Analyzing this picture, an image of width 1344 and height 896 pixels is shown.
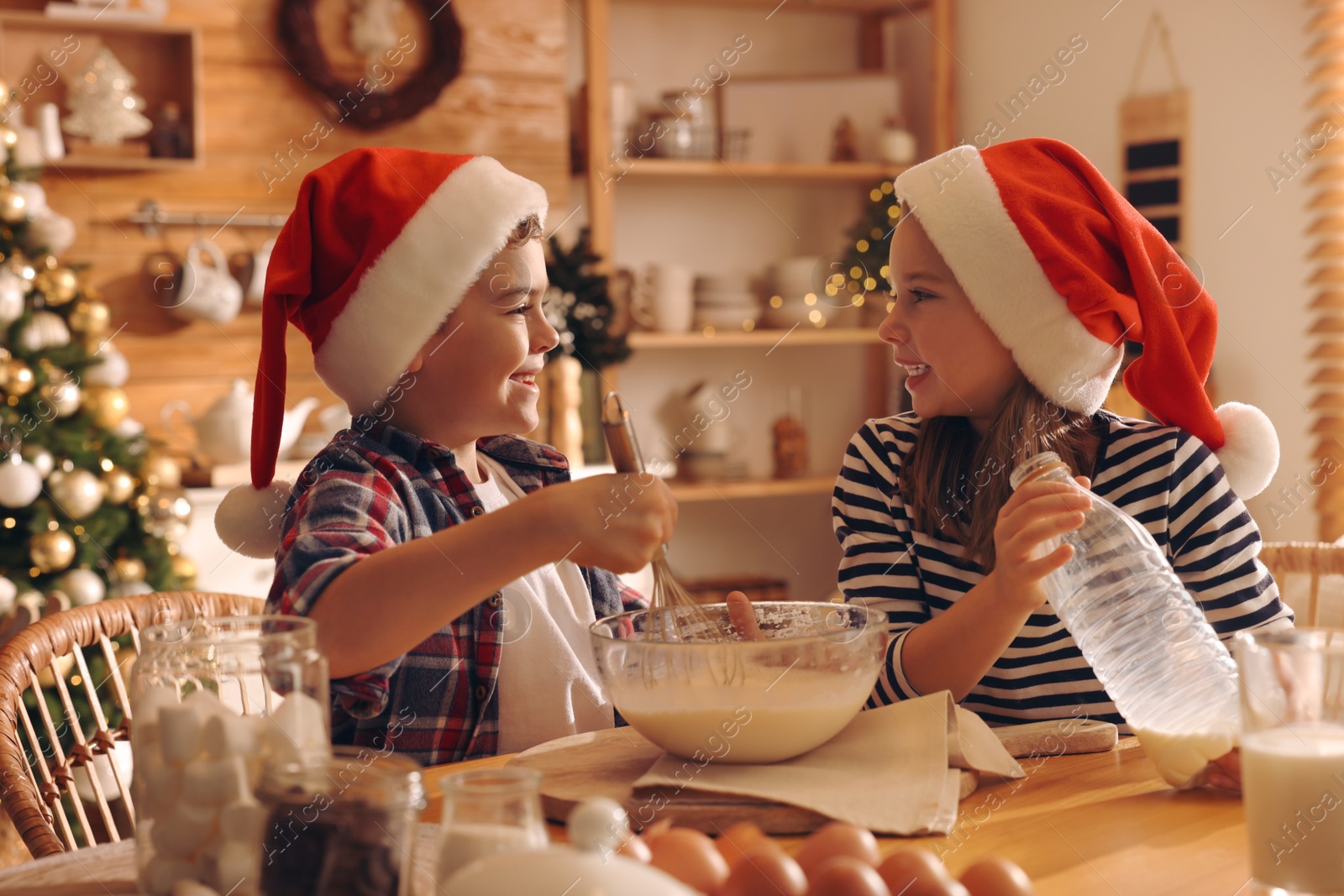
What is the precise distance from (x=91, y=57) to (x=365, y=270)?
2.03m

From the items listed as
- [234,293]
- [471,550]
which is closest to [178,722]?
[471,550]

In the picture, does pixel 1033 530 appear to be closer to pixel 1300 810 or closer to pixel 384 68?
pixel 1300 810

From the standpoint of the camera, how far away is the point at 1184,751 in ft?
2.65

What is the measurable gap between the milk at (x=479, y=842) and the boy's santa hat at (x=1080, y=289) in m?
0.88

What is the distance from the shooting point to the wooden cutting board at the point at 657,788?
Answer: 0.74m

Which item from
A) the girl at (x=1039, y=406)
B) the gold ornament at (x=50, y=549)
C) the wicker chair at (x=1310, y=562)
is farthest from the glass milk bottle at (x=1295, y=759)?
the gold ornament at (x=50, y=549)

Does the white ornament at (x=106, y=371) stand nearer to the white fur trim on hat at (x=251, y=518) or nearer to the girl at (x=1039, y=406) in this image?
the white fur trim on hat at (x=251, y=518)

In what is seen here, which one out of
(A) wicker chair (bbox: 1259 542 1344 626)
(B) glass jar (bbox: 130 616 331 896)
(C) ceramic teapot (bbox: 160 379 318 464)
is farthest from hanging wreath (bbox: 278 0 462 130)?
(B) glass jar (bbox: 130 616 331 896)

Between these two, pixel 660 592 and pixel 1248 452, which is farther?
pixel 1248 452

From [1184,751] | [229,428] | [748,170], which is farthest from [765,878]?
[748,170]

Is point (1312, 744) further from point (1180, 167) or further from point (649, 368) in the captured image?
point (649, 368)

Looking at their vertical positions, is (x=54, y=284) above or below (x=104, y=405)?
above

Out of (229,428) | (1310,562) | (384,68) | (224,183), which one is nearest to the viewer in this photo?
(1310,562)

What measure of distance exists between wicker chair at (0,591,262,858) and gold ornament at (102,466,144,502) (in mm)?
1051
